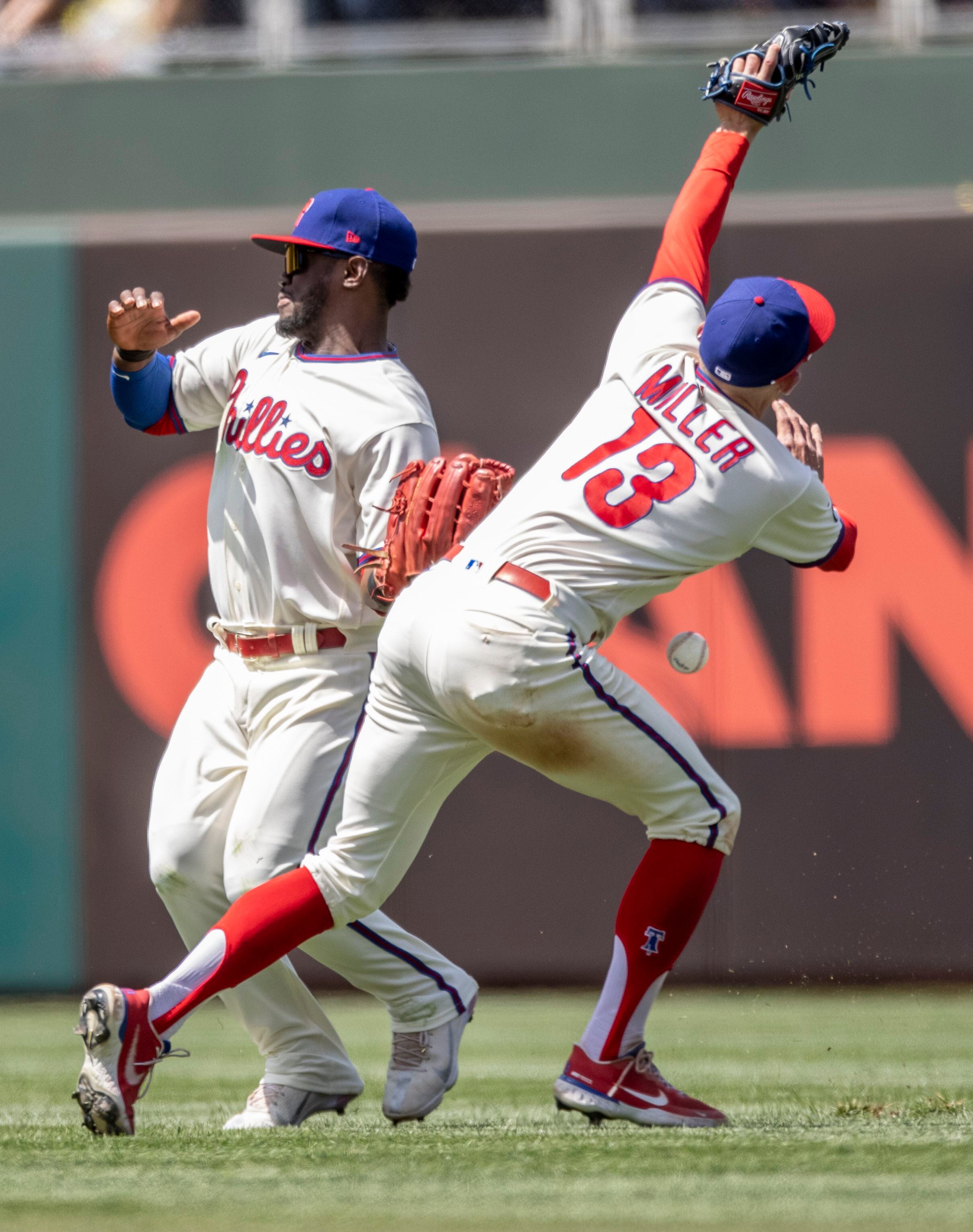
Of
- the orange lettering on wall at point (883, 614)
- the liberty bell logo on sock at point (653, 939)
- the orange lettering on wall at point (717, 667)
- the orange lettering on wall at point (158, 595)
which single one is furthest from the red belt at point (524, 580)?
the orange lettering on wall at point (158, 595)

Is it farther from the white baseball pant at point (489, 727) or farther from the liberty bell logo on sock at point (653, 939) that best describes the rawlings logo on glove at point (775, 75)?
the liberty bell logo on sock at point (653, 939)

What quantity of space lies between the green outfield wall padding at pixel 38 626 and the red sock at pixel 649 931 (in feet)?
9.36

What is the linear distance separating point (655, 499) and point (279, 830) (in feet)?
3.14

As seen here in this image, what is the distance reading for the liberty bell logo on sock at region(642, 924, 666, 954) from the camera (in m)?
2.94

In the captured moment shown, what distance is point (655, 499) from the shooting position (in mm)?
2820

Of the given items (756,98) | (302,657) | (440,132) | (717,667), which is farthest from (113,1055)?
(440,132)

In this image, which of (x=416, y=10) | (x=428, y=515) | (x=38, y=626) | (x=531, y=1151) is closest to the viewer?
(x=531, y=1151)

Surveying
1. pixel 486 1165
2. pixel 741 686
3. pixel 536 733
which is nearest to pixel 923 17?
pixel 741 686

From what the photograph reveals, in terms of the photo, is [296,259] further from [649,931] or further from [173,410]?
[649,931]

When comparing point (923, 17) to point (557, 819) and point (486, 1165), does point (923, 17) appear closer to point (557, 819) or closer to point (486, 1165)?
point (557, 819)

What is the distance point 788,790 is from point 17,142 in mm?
3491

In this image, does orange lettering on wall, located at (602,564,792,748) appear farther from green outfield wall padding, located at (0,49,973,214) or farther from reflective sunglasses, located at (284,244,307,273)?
reflective sunglasses, located at (284,244,307,273)

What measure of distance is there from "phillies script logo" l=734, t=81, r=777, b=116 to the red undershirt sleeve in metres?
0.06

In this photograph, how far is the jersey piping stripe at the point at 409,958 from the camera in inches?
127
